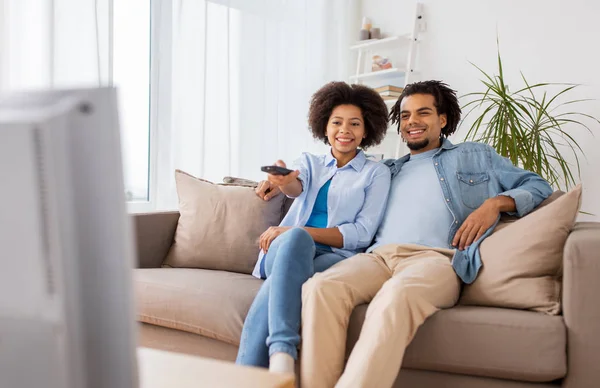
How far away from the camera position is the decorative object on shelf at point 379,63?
4012mm

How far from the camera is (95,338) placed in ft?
1.44

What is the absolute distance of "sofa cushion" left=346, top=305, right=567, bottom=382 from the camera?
4.94ft

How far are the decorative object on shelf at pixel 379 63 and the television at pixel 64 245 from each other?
12.3 feet

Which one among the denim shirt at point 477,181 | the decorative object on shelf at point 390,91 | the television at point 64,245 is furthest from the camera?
the decorative object on shelf at point 390,91

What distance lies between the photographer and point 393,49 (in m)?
4.18

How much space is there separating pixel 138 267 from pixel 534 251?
1.51 m

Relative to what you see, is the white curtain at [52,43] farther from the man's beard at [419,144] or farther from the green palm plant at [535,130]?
the green palm plant at [535,130]

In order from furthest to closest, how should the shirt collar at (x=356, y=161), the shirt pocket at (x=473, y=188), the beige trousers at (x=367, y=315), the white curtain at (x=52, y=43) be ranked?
the white curtain at (x=52, y=43) → the shirt collar at (x=356, y=161) → the shirt pocket at (x=473, y=188) → the beige trousers at (x=367, y=315)

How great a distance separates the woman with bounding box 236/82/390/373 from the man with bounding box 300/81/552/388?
0.22ft

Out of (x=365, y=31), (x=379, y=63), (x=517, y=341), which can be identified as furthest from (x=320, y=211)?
(x=365, y=31)

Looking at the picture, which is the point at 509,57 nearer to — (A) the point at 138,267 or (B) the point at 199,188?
(B) the point at 199,188

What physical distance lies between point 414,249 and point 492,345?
0.45m

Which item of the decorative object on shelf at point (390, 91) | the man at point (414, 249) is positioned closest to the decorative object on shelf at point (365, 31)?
the decorative object on shelf at point (390, 91)

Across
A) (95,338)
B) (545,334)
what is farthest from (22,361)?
(545,334)
